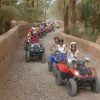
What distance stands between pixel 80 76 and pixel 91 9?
55.2 ft

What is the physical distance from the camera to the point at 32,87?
34.3ft

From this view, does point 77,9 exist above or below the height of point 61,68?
above

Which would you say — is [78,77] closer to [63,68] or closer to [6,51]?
[63,68]

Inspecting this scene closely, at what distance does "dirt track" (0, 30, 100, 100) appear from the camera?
9367 mm

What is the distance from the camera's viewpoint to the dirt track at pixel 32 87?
30.7 ft

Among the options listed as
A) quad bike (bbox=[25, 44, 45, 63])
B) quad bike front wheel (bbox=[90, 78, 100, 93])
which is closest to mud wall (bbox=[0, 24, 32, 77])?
quad bike (bbox=[25, 44, 45, 63])

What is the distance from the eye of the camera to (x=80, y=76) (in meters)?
9.30

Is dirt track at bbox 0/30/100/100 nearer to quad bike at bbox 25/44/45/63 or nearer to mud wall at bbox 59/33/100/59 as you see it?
quad bike at bbox 25/44/45/63

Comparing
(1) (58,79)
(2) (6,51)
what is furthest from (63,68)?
(2) (6,51)

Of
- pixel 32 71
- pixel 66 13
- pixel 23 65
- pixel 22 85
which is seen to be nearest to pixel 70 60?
pixel 22 85

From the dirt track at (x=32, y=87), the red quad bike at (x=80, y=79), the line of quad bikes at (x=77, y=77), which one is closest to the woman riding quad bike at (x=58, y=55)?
the dirt track at (x=32, y=87)

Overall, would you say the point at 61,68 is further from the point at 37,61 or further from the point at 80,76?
the point at 37,61

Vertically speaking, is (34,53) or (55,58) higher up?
(55,58)

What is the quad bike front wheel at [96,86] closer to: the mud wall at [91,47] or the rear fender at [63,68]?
the rear fender at [63,68]
